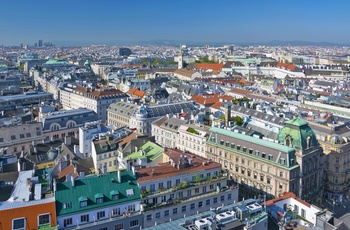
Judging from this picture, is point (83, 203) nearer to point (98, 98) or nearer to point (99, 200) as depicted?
point (99, 200)

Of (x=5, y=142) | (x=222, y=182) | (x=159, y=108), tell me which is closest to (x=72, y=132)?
(x=5, y=142)

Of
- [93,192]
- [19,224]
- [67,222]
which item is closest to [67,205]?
[67,222]

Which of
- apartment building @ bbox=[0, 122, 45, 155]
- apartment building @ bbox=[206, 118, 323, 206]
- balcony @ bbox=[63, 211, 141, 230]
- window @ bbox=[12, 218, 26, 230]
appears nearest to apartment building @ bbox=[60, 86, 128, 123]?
apartment building @ bbox=[0, 122, 45, 155]

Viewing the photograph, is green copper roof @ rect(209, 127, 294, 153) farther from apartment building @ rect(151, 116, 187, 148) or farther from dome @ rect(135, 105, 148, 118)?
dome @ rect(135, 105, 148, 118)

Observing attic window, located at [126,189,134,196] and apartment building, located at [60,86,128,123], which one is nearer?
attic window, located at [126,189,134,196]

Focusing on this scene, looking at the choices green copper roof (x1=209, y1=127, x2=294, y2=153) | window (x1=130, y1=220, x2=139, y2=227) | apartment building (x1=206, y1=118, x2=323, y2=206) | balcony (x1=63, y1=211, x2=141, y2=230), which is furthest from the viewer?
apartment building (x1=206, y1=118, x2=323, y2=206)

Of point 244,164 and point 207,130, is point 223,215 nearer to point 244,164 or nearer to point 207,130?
point 244,164

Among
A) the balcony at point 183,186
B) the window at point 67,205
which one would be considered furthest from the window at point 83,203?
the balcony at point 183,186
